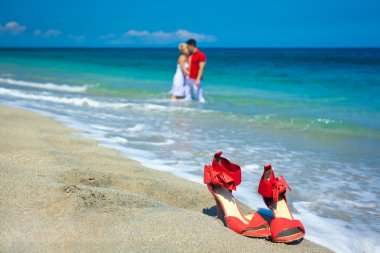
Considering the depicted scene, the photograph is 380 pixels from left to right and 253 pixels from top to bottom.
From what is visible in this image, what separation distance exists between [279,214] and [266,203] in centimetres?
15

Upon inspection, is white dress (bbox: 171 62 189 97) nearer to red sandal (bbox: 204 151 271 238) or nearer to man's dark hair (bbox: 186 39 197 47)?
man's dark hair (bbox: 186 39 197 47)

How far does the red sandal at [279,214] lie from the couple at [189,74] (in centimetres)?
850

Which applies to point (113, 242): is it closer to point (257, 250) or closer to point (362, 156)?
point (257, 250)

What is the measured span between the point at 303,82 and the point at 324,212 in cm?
1524

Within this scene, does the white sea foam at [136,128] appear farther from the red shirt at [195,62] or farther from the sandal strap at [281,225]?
the red shirt at [195,62]

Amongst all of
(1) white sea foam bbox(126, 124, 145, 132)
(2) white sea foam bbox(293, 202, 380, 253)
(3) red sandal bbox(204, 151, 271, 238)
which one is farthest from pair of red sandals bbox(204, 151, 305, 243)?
(1) white sea foam bbox(126, 124, 145, 132)

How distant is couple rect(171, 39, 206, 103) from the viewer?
11281 mm

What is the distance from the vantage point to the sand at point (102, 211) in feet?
7.66

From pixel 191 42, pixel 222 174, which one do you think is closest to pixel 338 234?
pixel 222 174

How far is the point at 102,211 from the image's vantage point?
271 cm

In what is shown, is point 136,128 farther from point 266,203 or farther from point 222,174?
point 266,203

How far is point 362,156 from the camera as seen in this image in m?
5.45

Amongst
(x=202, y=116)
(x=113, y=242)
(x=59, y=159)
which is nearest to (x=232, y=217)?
(x=113, y=242)

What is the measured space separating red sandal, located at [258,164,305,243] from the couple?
27.9 ft
